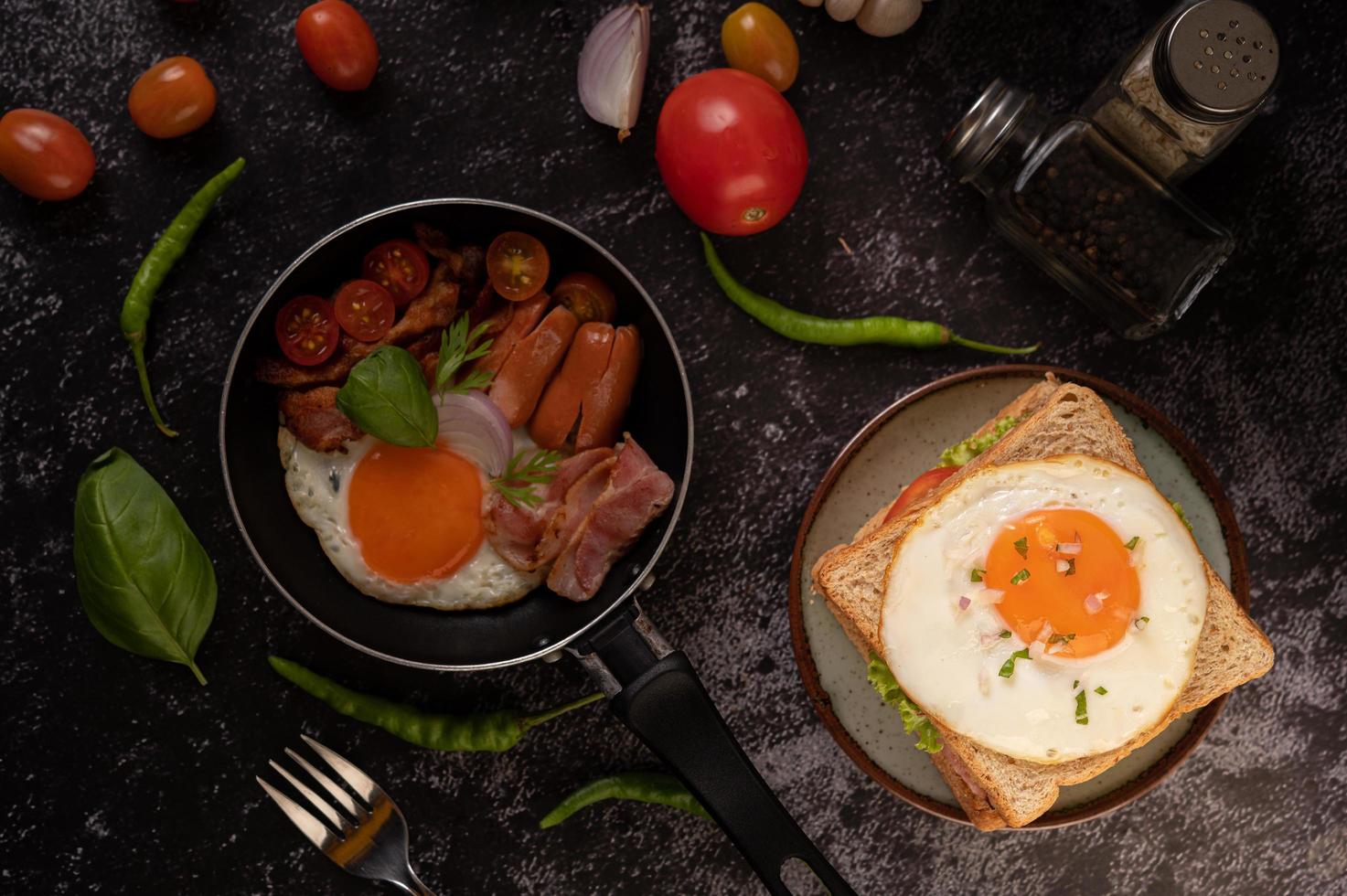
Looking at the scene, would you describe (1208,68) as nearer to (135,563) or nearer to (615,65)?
(615,65)

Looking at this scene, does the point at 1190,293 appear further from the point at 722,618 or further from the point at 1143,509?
the point at 722,618

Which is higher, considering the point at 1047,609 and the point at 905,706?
the point at 1047,609

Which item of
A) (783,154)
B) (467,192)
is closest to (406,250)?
(467,192)

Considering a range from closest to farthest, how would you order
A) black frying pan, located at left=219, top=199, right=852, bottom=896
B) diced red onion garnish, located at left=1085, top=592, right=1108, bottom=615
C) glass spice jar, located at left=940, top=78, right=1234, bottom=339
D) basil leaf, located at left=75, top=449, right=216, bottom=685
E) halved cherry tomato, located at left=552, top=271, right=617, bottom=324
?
diced red onion garnish, located at left=1085, top=592, right=1108, bottom=615, black frying pan, located at left=219, top=199, right=852, bottom=896, basil leaf, located at left=75, top=449, right=216, bottom=685, glass spice jar, located at left=940, top=78, right=1234, bottom=339, halved cherry tomato, located at left=552, top=271, right=617, bottom=324

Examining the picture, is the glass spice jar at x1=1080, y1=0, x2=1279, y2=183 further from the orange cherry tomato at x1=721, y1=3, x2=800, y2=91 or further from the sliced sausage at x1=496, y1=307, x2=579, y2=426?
the sliced sausage at x1=496, y1=307, x2=579, y2=426

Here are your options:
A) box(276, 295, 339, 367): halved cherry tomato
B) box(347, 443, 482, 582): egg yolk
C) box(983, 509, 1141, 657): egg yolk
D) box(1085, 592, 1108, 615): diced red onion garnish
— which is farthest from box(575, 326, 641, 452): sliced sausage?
box(1085, 592, 1108, 615): diced red onion garnish

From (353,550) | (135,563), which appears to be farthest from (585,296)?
(135,563)

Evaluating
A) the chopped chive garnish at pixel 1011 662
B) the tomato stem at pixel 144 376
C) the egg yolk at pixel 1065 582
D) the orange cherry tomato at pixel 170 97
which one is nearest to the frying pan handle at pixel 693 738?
the chopped chive garnish at pixel 1011 662
